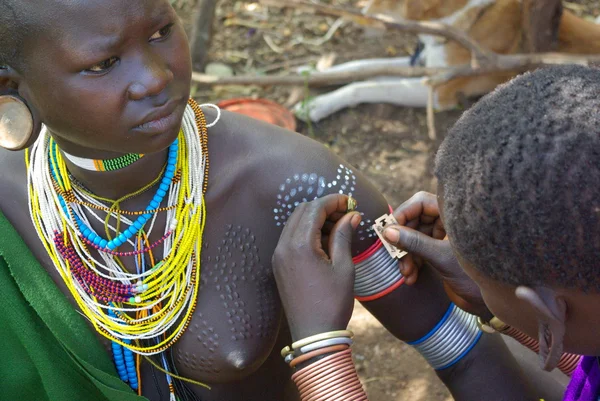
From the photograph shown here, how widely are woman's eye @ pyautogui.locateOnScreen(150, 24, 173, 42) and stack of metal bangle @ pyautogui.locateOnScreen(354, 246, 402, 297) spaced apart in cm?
78

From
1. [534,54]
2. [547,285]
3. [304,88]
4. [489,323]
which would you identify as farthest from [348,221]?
[304,88]

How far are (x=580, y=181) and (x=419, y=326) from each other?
3.01 feet

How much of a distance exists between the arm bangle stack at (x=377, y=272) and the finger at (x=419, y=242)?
117 mm

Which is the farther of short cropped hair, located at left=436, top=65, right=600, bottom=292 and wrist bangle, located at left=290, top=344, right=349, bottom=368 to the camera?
wrist bangle, located at left=290, top=344, right=349, bottom=368

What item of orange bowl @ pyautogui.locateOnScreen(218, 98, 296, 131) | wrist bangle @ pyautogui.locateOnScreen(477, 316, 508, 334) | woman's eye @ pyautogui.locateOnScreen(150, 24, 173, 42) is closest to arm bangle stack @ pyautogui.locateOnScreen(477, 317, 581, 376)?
wrist bangle @ pyautogui.locateOnScreen(477, 316, 508, 334)

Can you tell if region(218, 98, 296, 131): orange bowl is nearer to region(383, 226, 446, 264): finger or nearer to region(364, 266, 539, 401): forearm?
region(364, 266, 539, 401): forearm

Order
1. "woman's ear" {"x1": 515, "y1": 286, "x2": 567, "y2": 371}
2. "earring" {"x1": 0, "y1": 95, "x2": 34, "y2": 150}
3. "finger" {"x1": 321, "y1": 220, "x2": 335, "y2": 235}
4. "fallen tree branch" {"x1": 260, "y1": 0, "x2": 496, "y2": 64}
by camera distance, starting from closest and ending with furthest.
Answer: "woman's ear" {"x1": 515, "y1": 286, "x2": 567, "y2": 371} → "earring" {"x1": 0, "y1": 95, "x2": 34, "y2": 150} → "finger" {"x1": 321, "y1": 220, "x2": 335, "y2": 235} → "fallen tree branch" {"x1": 260, "y1": 0, "x2": 496, "y2": 64}

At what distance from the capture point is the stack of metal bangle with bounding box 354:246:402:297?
200 cm

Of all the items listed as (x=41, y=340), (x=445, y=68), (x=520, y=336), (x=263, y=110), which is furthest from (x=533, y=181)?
(x=263, y=110)

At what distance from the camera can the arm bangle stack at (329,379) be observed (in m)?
1.77

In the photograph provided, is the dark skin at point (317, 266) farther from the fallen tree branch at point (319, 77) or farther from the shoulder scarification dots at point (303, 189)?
the fallen tree branch at point (319, 77)

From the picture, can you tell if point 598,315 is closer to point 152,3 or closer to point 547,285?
point 547,285

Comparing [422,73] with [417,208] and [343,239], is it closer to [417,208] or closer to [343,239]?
[417,208]

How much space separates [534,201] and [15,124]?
1164mm
